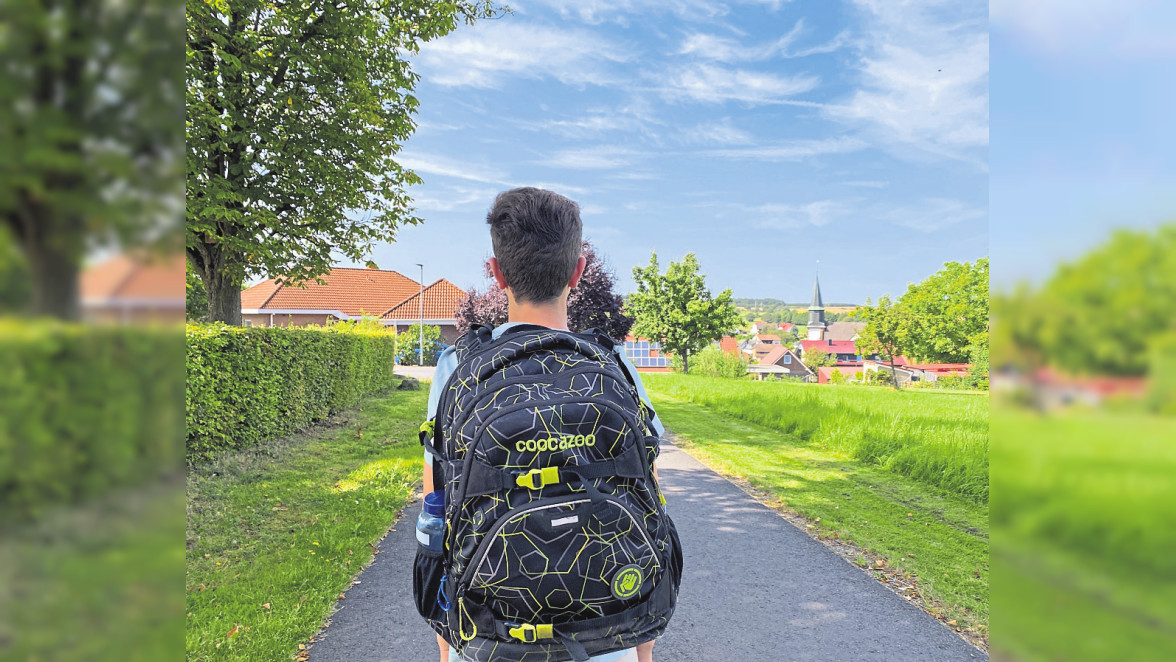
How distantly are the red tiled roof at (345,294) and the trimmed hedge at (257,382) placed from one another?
1189 inches

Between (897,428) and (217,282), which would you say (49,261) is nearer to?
(897,428)

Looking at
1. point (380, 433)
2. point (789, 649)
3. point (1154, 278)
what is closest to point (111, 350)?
point (1154, 278)

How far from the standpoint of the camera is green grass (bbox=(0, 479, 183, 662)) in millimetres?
479

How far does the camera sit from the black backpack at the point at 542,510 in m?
1.50

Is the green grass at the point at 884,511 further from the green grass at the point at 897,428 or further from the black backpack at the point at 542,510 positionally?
the black backpack at the point at 542,510

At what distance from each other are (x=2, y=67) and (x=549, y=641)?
1.48 meters

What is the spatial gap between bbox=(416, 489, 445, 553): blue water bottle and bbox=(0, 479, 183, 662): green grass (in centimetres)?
109

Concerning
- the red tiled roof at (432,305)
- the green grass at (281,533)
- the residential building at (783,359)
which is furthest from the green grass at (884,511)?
the residential building at (783,359)

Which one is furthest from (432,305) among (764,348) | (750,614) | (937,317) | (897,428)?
(764,348)

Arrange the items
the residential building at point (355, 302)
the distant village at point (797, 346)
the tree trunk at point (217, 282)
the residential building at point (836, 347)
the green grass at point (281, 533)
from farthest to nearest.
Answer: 1. the residential building at point (836, 347)
2. the distant village at point (797, 346)
3. the residential building at point (355, 302)
4. the tree trunk at point (217, 282)
5. the green grass at point (281, 533)

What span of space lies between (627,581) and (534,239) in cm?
93

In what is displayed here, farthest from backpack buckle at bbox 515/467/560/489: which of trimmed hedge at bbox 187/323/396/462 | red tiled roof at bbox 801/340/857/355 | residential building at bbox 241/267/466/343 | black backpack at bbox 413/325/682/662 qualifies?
red tiled roof at bbox 801/340/857/355

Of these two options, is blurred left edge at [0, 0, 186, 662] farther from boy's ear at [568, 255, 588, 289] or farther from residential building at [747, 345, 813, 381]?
residential building at [747, 345, 813, 381]

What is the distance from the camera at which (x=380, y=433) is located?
11562mm
